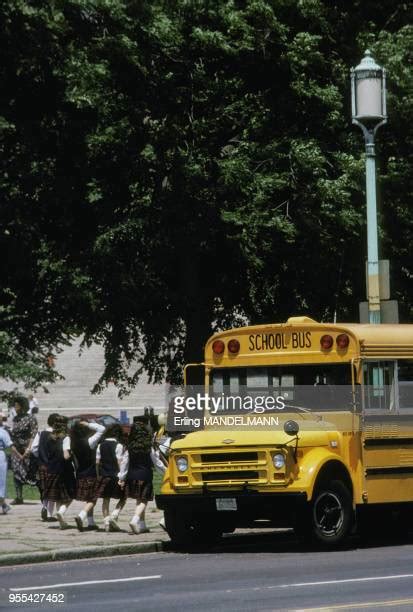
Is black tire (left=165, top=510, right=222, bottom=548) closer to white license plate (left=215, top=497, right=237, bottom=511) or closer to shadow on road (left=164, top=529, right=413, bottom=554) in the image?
shadow on road (left=164, top=529, right=413, bottom=554)

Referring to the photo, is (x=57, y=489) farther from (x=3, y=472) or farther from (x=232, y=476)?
(x=232, y=476)

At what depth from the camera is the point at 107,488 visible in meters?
20.7

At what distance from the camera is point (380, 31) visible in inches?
1271

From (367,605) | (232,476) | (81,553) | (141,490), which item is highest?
(232,476)

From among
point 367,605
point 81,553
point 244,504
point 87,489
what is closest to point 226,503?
point 244,504

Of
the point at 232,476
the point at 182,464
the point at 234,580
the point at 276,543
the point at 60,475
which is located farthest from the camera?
the point at 60,475

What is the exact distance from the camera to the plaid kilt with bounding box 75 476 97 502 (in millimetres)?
20562

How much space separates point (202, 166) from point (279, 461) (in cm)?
1307

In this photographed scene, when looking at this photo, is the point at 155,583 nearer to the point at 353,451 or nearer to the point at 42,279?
the point at 353,451

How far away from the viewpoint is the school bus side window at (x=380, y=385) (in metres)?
18.2

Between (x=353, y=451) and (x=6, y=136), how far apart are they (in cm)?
800

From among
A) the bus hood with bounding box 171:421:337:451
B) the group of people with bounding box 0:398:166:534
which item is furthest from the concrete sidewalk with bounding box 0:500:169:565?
the bus hood with bounding box 171:421:337:451

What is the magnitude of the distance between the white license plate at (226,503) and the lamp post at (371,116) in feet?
16.1

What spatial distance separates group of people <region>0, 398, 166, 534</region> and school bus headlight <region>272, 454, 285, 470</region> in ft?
9.52
